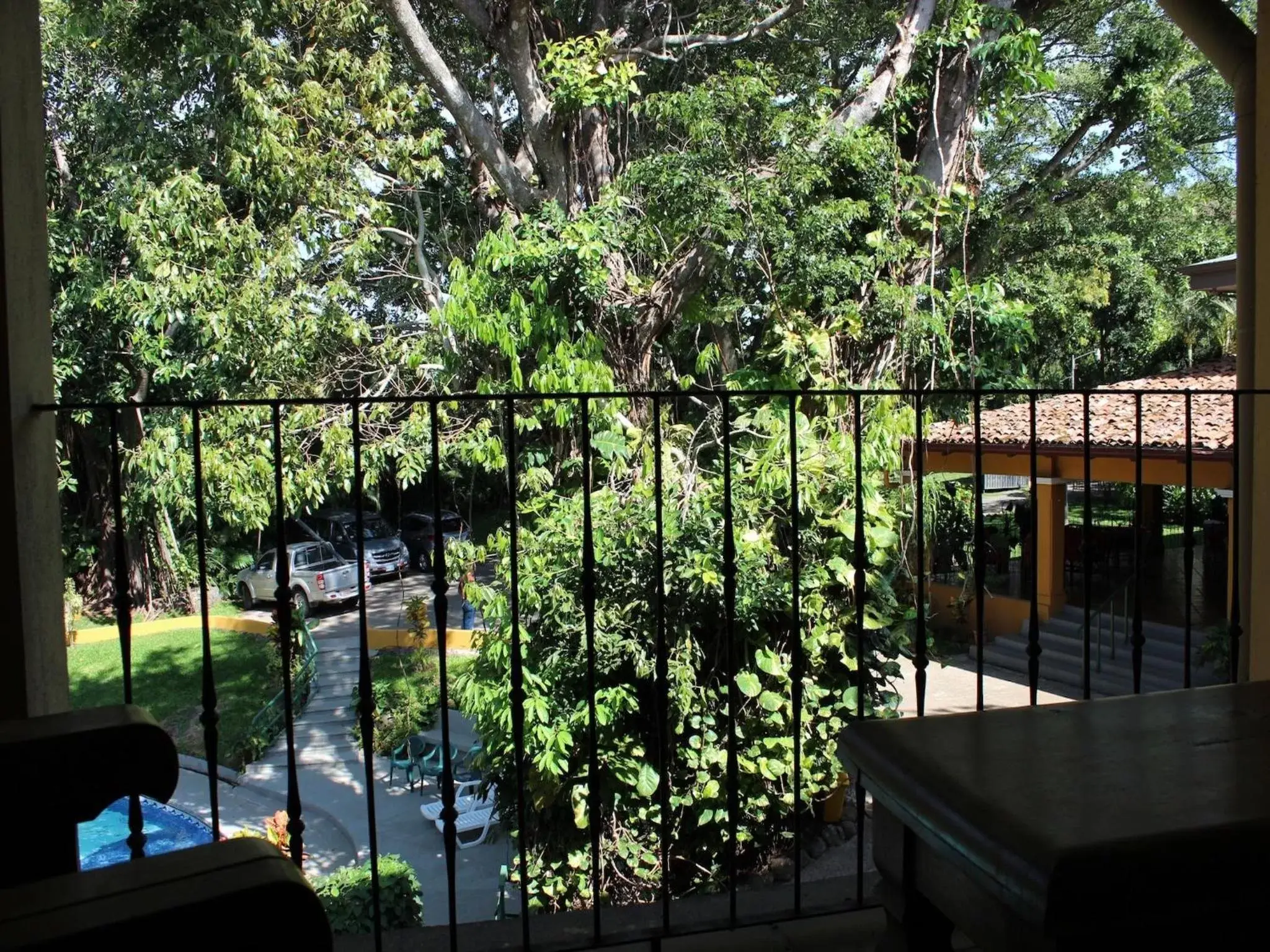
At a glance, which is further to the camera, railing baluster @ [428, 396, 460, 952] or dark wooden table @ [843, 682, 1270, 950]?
railing baluster @ [428, 396, 460, 952]

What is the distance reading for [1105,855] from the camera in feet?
2.70

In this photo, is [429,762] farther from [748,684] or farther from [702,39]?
[702,39]

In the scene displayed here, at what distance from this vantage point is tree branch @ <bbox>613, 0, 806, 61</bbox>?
948 cm

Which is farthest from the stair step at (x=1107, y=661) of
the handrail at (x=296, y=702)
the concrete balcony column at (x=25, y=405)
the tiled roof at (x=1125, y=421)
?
the concrete balcony column at (x=25, y=405)

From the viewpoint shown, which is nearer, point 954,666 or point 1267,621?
point 1267,621

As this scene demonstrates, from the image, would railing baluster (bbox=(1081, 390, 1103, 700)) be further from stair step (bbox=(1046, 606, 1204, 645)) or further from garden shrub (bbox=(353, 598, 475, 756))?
stair step (bbox=(1046, 606, 1204, 645))

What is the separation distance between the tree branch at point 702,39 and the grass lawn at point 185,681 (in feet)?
25.4

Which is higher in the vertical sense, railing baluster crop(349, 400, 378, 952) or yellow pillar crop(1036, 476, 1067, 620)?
railing baluster crop(349, 400, 378, 952)

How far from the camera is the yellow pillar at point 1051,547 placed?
477 inches

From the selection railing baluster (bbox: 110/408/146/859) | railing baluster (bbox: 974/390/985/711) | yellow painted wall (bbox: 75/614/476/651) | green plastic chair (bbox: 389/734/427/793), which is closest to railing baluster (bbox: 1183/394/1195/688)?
railing baluster (bbox: 974/390/985/711)

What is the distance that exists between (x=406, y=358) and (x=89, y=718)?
25.6 ft

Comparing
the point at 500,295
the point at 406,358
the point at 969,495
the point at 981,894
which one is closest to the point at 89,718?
the point at 981,894

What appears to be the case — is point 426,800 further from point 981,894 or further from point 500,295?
point 981,894

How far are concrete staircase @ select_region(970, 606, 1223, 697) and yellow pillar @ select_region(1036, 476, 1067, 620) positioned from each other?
0.18 meters
